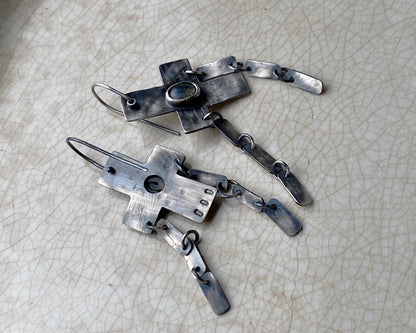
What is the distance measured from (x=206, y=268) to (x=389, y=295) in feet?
1.11

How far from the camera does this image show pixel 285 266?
1.00 m

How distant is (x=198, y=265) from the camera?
1.01 metres

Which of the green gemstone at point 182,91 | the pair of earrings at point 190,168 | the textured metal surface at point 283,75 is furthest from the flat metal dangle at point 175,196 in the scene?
the textured metal surface at point 283,75

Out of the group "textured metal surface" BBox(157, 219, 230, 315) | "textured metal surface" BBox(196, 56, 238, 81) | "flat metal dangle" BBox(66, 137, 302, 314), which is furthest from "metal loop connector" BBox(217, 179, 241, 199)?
"textured metal surface" BBox(196, 56, 238, 81)

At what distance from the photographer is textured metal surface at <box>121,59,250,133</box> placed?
112 cm

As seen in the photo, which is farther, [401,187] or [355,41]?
[355,41]

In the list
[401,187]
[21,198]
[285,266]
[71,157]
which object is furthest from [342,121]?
[21,198]

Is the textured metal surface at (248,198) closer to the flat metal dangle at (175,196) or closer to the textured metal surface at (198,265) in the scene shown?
the flat metal dangle at (175,196)

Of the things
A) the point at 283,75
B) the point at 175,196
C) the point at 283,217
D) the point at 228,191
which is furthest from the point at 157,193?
the point at 283,75

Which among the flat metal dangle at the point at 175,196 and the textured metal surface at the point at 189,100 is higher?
the textured metal surface at the point at 189,100

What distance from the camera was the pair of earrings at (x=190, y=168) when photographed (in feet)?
3.39

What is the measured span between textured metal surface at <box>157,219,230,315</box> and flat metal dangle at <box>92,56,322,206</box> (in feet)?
0.70

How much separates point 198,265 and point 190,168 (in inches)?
8.5

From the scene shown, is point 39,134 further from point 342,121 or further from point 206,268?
point 342,121
